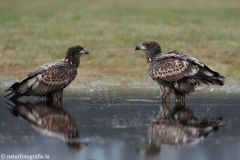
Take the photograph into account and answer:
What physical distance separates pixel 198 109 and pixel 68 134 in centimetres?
344

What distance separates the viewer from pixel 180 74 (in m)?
13.4

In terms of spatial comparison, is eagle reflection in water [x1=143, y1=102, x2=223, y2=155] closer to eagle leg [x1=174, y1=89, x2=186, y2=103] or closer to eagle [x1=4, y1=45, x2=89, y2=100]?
eagle leg [x1=174, y1=89, x2=186, y2=103]

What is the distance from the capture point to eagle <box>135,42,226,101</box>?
43.4 feet

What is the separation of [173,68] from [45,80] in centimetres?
259

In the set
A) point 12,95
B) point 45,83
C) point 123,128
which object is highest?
point 45,83

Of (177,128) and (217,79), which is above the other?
(217,79)

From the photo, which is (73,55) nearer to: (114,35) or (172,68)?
(172,68)

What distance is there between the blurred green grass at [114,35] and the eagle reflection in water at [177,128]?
6.51 m

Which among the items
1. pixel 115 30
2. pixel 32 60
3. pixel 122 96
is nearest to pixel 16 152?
pixel 122 96

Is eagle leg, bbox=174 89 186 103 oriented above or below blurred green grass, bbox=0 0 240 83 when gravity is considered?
below

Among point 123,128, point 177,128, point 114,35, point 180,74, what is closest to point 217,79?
point 180,74

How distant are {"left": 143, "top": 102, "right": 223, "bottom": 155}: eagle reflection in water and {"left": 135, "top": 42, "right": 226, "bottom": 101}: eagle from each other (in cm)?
104

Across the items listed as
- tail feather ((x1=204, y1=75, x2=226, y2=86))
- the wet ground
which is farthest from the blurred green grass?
the wet ground

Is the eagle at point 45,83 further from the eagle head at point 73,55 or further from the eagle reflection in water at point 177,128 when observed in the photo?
the eagle reflection in water at point 177,128
